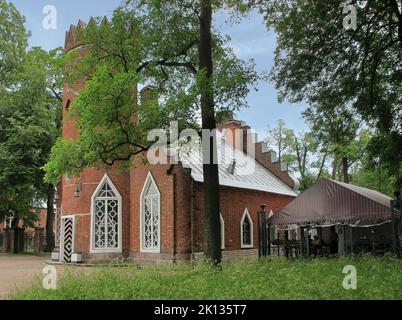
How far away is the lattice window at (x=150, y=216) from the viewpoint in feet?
71.8

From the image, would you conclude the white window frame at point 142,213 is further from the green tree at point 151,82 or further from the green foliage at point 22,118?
the green foliage at point 22,118

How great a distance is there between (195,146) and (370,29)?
6472 millimetres

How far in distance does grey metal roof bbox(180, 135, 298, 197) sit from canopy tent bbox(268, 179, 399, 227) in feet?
15.1

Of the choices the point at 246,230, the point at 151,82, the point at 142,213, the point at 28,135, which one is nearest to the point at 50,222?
the point at 28,135

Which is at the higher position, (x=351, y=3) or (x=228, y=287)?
(x=351, y=3)

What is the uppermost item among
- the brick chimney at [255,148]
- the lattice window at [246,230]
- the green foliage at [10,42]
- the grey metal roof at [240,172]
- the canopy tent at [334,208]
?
the green foliage at [10,42]

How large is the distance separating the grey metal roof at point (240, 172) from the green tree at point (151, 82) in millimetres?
6802

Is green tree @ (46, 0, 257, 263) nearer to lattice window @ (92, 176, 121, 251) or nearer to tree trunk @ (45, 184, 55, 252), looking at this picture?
lattice window @ (92, 176, 121, 251)

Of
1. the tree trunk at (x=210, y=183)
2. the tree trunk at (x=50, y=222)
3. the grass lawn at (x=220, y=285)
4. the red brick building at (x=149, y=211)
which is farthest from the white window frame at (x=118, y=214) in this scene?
the tree trunk at (x=50, y=222)

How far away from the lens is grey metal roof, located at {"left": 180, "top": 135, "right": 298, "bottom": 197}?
936 inches

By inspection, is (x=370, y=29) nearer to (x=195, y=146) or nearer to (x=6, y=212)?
(x=195, y=146)

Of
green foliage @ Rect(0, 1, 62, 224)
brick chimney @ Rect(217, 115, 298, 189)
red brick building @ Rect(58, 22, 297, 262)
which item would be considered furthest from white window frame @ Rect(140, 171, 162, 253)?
brick chimney @ Rect(217, 115, 298, 189)
